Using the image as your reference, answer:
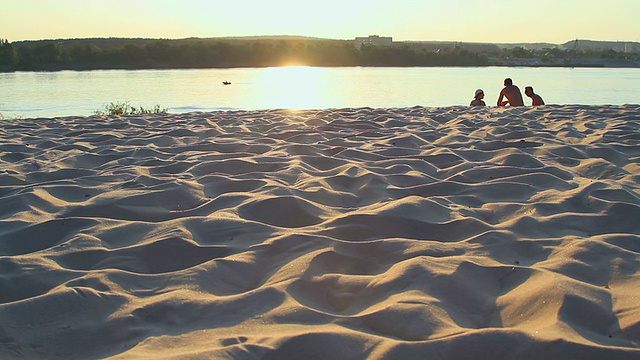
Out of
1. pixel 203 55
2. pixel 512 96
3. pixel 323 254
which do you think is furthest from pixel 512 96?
pixel 203 55

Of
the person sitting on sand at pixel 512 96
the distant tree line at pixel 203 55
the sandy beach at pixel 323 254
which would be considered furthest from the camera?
the distant tree line at pixel 203 55

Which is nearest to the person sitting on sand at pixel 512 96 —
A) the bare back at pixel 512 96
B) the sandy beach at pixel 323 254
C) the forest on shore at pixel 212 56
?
the bare back at pixel 512 96

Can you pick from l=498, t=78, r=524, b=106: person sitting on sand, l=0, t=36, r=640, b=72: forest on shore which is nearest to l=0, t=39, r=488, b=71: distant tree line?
l=0, t=36, r=640, b=72: forest on shore

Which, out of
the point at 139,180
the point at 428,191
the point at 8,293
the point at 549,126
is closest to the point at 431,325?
the point at 8,293

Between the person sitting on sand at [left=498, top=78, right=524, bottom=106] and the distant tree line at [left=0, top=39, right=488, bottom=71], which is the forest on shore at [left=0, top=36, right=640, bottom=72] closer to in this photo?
the distant tree line at [left=0, top=39, right=488, bottom=71]

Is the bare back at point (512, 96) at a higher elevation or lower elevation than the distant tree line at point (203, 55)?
lower

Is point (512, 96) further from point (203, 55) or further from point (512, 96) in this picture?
point (203, 55)

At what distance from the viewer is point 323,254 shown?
2.20m

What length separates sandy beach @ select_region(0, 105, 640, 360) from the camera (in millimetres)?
1594

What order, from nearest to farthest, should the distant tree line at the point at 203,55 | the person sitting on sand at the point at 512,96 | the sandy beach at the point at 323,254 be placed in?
the sandy beach at the point at 323,254, the person sitting on sand at the point at 512,96, the distant tree line at the point at 203,55

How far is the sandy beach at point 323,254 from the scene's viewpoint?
159 cm

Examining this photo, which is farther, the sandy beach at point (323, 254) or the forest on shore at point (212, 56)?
the forest on shore at point (212, 56)

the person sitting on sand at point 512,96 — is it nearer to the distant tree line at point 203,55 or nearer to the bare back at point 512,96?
the bare back at point 512,96

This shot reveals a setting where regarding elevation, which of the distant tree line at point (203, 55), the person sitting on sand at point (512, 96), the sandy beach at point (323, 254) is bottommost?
the sandy beach at point (323, 254)
